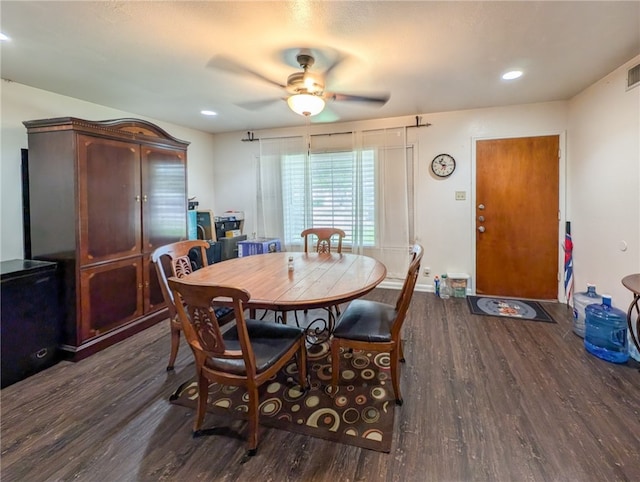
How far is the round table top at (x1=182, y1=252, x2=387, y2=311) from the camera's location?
1.72m

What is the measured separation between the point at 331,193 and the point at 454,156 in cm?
173

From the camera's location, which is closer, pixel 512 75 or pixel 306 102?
pixel 306 102

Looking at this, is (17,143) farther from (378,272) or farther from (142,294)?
(378,272)

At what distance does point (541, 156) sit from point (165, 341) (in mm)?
4658

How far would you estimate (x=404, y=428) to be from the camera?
178 centimetres

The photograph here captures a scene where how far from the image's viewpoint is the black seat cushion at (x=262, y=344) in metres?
1.65

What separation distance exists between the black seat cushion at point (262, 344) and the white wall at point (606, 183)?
115 inches

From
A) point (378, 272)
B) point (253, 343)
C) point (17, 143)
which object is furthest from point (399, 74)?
point (17, 143)

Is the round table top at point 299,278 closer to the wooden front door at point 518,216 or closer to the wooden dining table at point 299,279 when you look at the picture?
the wooden dining table at point 299,279

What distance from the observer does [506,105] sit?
3820mm

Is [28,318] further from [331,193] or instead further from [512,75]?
[512,75]

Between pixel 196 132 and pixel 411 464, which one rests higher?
pixel 196 132

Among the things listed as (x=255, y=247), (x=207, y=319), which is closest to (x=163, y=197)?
(x=255, y=247)

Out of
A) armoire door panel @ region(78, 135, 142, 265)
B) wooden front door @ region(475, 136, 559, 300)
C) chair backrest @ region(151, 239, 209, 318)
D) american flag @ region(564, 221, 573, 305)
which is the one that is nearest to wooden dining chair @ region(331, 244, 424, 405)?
chair backrest @ region(151, 239, 209, 318)
